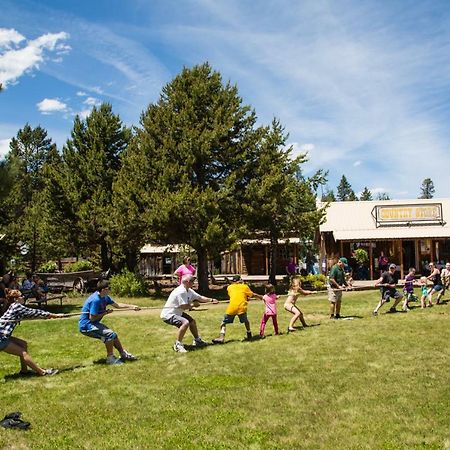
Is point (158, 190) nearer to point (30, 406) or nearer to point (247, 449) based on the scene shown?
point (30, 406)

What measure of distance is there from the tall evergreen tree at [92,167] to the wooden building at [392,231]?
44.2ft

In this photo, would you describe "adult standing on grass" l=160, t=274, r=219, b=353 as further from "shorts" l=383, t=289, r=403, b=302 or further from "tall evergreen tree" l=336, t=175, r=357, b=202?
"tall evergreen tree" l=336, t=175, r=357, b=202

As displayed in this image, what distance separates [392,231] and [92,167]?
18.1 m

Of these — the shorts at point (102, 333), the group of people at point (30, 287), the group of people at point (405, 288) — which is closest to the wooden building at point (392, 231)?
the group of people at point (405, 288)

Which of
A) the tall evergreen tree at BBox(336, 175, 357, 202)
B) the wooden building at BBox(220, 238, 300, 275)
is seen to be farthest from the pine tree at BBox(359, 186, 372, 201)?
the wooden building at BBox(220, 238, 300, 275)

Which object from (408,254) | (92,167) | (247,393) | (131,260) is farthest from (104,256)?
(247,393)

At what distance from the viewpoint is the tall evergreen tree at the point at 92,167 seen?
28.2 metres

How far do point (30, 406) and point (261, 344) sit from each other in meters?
5.12

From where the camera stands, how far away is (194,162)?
2316cm

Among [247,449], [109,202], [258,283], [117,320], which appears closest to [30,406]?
[247,449]

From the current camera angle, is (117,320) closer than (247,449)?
No

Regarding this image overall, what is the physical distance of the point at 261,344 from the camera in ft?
35.8

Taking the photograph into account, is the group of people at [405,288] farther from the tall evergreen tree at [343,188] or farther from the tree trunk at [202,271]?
the tall evergreen tree at [343,188]

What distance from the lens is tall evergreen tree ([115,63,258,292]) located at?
21.9 m
